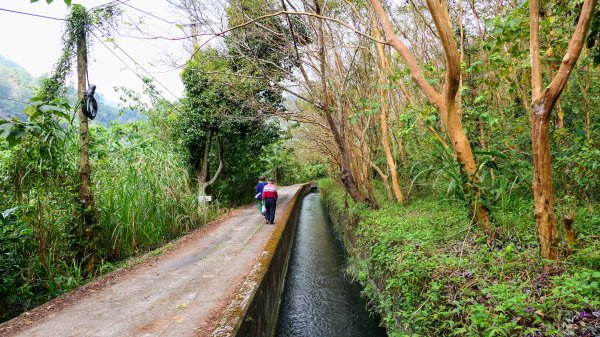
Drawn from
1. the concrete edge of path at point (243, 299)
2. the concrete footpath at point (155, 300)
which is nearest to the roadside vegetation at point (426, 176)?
the concrete footpath at point (155, 300)

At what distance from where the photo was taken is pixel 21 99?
36.2 meters

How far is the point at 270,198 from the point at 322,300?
395 cm

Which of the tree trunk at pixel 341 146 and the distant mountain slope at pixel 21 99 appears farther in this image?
the tree trunk at pixel 341 146

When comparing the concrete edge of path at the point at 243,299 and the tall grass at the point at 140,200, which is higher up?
the tall grass at the point at 140,200

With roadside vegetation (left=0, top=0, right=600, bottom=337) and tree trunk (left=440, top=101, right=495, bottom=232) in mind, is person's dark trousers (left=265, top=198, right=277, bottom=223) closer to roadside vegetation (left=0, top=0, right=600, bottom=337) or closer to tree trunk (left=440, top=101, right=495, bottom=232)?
roadside vegetation (left=0, top=0, right=600, bottom=337)

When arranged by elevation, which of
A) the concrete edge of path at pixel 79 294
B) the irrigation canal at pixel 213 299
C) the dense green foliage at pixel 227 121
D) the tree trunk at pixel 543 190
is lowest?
the irrigation canal at pixel 213 299

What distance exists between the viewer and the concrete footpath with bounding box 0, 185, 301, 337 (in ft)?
12.9

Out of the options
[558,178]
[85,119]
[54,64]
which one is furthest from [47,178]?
[558,178]

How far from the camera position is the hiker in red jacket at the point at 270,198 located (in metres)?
10.2

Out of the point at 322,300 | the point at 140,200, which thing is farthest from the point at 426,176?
the point at 140,200

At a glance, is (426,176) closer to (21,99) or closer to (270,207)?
(270,207)

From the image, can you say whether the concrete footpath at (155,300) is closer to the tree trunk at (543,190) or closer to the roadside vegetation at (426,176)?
the roadside vegetation at (426,176)

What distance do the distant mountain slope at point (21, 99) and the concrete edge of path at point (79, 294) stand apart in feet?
8.24

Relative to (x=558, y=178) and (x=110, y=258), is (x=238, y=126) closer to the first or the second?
(x=110, y=258)
